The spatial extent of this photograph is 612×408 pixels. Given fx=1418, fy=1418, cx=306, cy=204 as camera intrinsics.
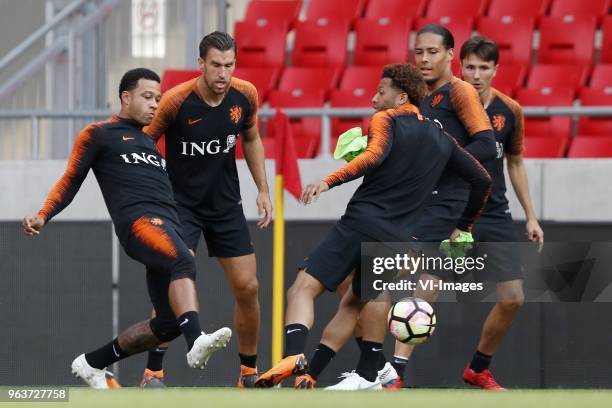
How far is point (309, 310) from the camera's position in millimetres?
7578

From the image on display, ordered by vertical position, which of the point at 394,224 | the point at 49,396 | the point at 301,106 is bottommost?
the point at 49,396

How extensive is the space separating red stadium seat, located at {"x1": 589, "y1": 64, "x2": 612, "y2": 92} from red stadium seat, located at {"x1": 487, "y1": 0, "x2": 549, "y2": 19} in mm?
1202

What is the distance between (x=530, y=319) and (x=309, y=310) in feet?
8.36

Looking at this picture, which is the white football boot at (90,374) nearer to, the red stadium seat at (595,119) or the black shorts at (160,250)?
the black shorts at (160,250)

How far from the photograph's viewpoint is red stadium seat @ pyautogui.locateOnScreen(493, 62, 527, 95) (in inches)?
477

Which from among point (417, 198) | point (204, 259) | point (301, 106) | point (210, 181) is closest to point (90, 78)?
point (301, 106)

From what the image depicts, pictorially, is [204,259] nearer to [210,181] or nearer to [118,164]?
[210,181]

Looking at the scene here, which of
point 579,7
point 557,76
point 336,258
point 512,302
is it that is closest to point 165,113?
point 336,258

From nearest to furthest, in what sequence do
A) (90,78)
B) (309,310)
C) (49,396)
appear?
(49,396)
(309,310)
(90,78)

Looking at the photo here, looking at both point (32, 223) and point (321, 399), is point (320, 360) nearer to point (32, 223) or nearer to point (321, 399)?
point (321, 399)

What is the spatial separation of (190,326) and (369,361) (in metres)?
1.24

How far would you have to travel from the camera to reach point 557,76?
12.3m

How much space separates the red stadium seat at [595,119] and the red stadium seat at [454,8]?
6.10ft

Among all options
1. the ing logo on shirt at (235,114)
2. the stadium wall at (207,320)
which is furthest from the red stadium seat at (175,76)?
the ing logo on shirt at (235,114)
